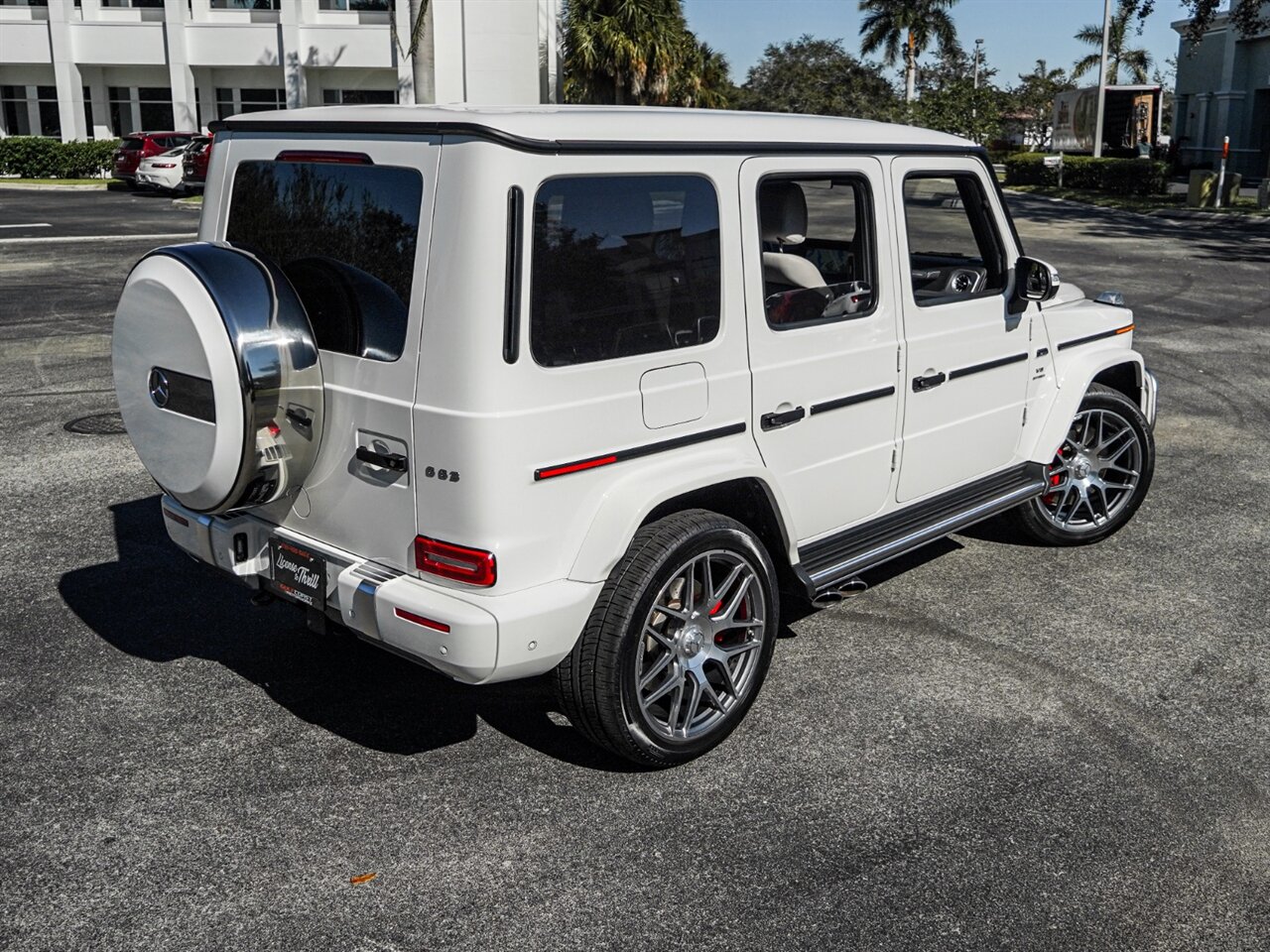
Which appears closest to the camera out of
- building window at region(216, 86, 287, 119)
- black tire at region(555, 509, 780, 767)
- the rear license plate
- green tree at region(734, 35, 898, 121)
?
black tire at region(555, 509, 780, 767)

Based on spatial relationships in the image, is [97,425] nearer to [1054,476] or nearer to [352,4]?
[1054,476]

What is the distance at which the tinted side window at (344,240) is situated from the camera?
3787 millimetres

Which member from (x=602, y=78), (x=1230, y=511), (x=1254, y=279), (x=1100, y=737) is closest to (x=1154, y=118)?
(x=602, y=78)

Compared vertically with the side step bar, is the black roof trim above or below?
above

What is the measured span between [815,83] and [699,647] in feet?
274

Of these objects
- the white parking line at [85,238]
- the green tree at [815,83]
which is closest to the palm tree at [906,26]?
the green tree at [815,83]

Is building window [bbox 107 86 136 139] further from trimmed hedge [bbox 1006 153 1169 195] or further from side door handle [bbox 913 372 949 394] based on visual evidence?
side door handle [bbox 913 372 949 394]

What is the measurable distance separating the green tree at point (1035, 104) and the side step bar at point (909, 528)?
77057 millimetres

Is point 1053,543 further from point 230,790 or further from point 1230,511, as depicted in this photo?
point 230,790

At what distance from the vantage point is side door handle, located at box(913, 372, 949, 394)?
16.6ft

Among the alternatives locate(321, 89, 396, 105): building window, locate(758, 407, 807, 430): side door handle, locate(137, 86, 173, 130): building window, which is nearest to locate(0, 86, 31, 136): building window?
locate(137, 86, 173, 130): building window

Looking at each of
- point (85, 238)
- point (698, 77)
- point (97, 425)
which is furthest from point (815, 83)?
point (97, 425)

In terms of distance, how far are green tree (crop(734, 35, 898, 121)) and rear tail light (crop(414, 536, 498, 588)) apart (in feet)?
242

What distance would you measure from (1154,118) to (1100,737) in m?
47.3
